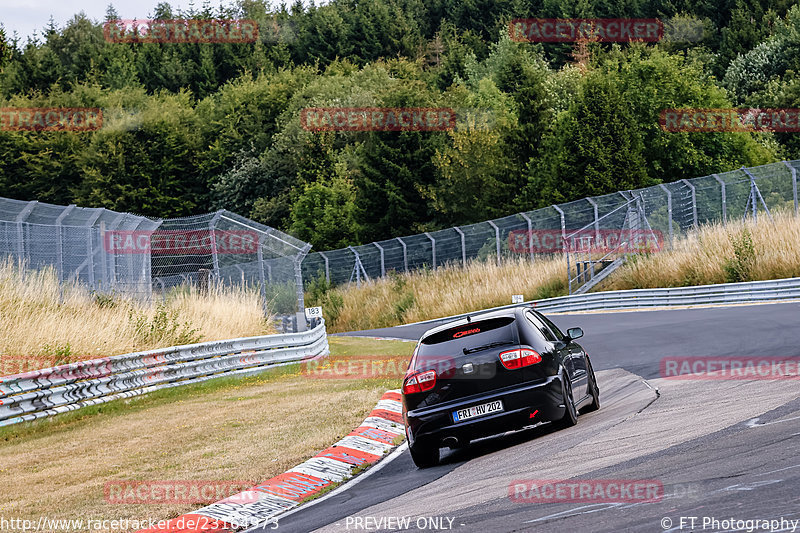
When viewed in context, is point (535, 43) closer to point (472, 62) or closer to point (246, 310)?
point (472, 62)

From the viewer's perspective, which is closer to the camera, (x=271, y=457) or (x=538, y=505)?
(x=538, y=505)

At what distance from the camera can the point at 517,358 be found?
10.3 metres

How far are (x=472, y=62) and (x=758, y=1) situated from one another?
2730 centimetres

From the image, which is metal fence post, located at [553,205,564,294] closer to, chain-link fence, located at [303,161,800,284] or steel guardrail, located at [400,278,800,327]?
chain-link fence, located at [303,161,800,284]

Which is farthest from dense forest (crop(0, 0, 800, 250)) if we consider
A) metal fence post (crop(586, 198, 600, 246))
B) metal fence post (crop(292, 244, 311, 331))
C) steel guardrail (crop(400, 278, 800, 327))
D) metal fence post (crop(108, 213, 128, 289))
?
steel guardrail (crop(400, 278, 800, 327))

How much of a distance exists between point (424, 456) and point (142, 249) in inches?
582

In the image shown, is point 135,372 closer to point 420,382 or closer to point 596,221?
point 420,382

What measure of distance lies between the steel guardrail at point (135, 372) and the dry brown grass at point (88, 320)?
0.87 m

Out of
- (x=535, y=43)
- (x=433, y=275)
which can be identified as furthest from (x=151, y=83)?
(x=433, y=275)

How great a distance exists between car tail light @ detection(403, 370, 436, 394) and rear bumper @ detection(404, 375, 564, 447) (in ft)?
0.68

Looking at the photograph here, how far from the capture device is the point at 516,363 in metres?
10.3

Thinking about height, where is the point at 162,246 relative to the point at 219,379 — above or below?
above

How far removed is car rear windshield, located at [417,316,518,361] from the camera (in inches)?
414

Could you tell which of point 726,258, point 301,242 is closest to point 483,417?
point 301,242
